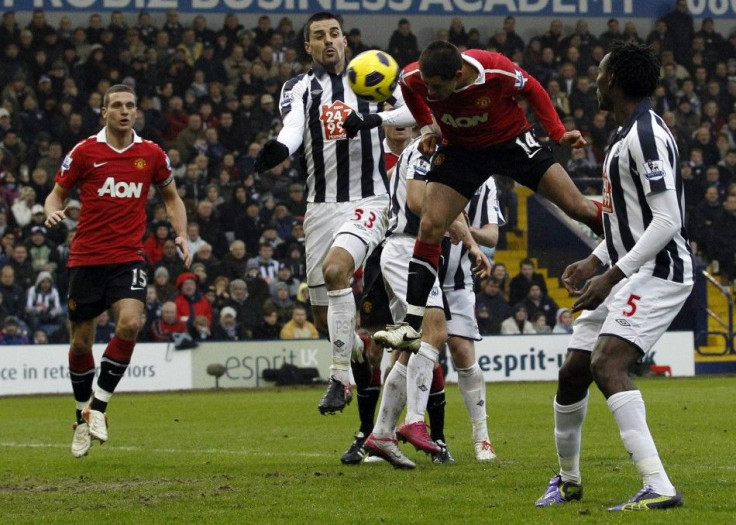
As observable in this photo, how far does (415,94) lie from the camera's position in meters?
8.44

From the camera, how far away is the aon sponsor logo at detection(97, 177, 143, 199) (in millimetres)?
10578

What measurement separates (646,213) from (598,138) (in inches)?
816

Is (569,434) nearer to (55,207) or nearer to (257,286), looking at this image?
(55,207)

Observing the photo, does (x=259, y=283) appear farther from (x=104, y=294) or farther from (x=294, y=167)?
(x=104, y=294)

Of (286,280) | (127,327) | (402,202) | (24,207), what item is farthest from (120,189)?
(24,207)

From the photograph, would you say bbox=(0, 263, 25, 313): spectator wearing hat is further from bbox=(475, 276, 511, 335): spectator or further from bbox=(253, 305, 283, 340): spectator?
bbox=(475, 276, 511, 335): spectator

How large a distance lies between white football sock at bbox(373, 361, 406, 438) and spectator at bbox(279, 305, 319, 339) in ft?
38.8

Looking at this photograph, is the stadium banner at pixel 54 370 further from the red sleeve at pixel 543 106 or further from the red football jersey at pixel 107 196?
the red sleeve at pixel 543 106

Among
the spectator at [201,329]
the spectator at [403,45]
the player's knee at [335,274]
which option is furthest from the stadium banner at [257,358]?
the player's knee at [335,274]

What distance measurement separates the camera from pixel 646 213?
660cm

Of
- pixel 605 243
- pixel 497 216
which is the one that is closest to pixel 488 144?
pixel 605 243

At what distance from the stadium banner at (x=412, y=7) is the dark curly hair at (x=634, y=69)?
22.1 m

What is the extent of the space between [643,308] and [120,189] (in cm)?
539

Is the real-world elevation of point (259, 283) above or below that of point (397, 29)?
below
